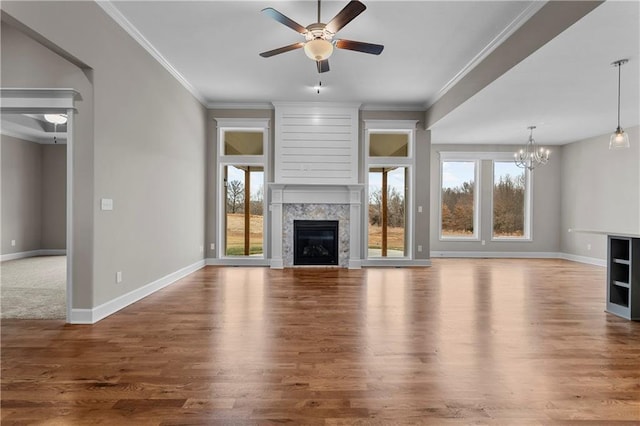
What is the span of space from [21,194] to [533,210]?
41.2ft

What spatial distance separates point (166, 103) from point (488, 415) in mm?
5359

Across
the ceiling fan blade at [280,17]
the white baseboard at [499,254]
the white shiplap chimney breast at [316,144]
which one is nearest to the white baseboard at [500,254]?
the white baseboard at [499,254]

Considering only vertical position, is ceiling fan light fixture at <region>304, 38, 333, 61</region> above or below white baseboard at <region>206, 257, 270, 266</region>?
above

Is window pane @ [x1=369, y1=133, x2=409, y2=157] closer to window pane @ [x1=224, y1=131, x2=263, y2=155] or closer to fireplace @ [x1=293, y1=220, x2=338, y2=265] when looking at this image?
fireplace @ [x1=293, y1=220, x2=338, y2=265]

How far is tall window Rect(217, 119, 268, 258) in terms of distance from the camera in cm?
745

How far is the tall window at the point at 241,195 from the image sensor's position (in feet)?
24.4

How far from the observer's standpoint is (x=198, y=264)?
6801 mm

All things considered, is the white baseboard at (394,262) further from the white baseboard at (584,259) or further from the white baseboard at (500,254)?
the white baseboard at (584,259)

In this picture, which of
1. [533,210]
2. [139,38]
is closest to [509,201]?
[533,210]

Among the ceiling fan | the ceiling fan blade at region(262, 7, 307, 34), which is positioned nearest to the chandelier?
the ceiling fan

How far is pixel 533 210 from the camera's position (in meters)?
9.13

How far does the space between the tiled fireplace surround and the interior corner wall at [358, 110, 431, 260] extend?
0.39 meters

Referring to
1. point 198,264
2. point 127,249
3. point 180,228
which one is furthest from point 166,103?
point 198,264

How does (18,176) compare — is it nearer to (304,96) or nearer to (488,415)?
(304,96)
